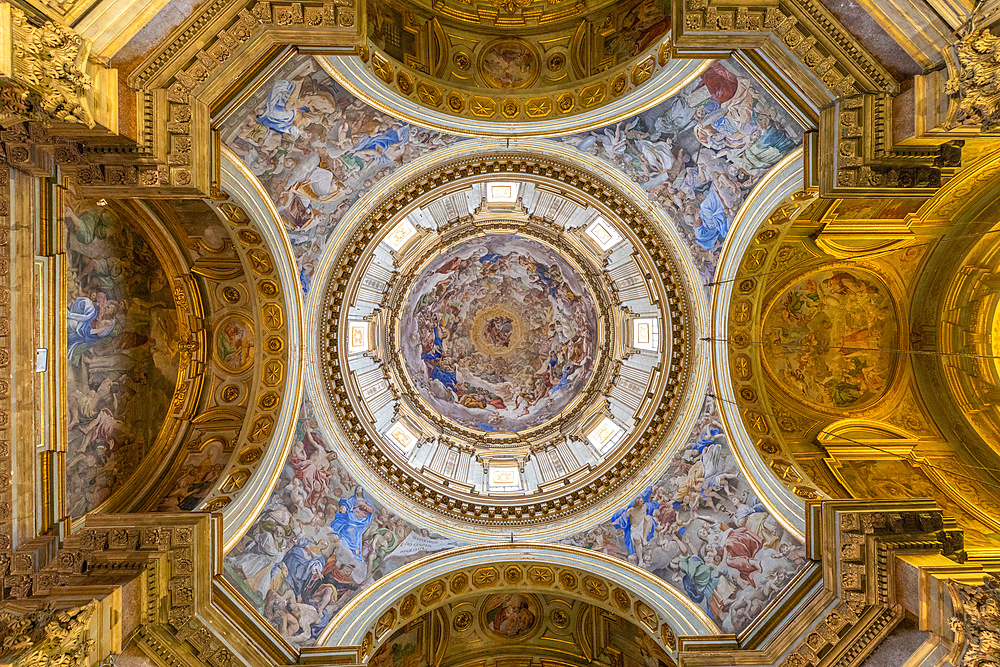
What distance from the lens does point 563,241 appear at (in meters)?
16.4

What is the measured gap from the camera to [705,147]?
42.5 feet

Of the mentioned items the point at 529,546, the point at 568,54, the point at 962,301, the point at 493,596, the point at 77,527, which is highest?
the point at 568,54

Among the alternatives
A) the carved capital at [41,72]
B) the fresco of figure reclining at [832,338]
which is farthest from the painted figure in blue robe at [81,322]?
the fresco of figure reclining at [832,338]

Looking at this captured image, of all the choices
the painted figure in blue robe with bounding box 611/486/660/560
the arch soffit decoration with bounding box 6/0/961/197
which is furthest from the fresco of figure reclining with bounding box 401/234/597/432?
the arch soffit decoration with bounding box 6/0/961/197

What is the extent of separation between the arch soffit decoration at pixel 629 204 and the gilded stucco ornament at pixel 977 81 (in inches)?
245

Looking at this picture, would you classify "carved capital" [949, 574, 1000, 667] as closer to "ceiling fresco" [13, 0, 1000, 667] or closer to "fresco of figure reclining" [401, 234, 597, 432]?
"ceiling fresco" [13, 0, 1000, 667]

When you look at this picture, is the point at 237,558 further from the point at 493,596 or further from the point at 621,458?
the point at 621,458

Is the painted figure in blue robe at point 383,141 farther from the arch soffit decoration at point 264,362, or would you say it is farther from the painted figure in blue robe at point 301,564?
the painted figure in blue robe at point 301,564

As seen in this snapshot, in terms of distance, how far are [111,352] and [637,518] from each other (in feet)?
44.9

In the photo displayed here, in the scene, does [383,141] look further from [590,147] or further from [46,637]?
[46,637]

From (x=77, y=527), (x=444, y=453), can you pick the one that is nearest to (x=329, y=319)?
(x=444, y=453)

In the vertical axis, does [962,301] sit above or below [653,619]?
above

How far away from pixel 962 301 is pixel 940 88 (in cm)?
886

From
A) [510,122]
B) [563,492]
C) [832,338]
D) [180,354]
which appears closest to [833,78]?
[510,122]
